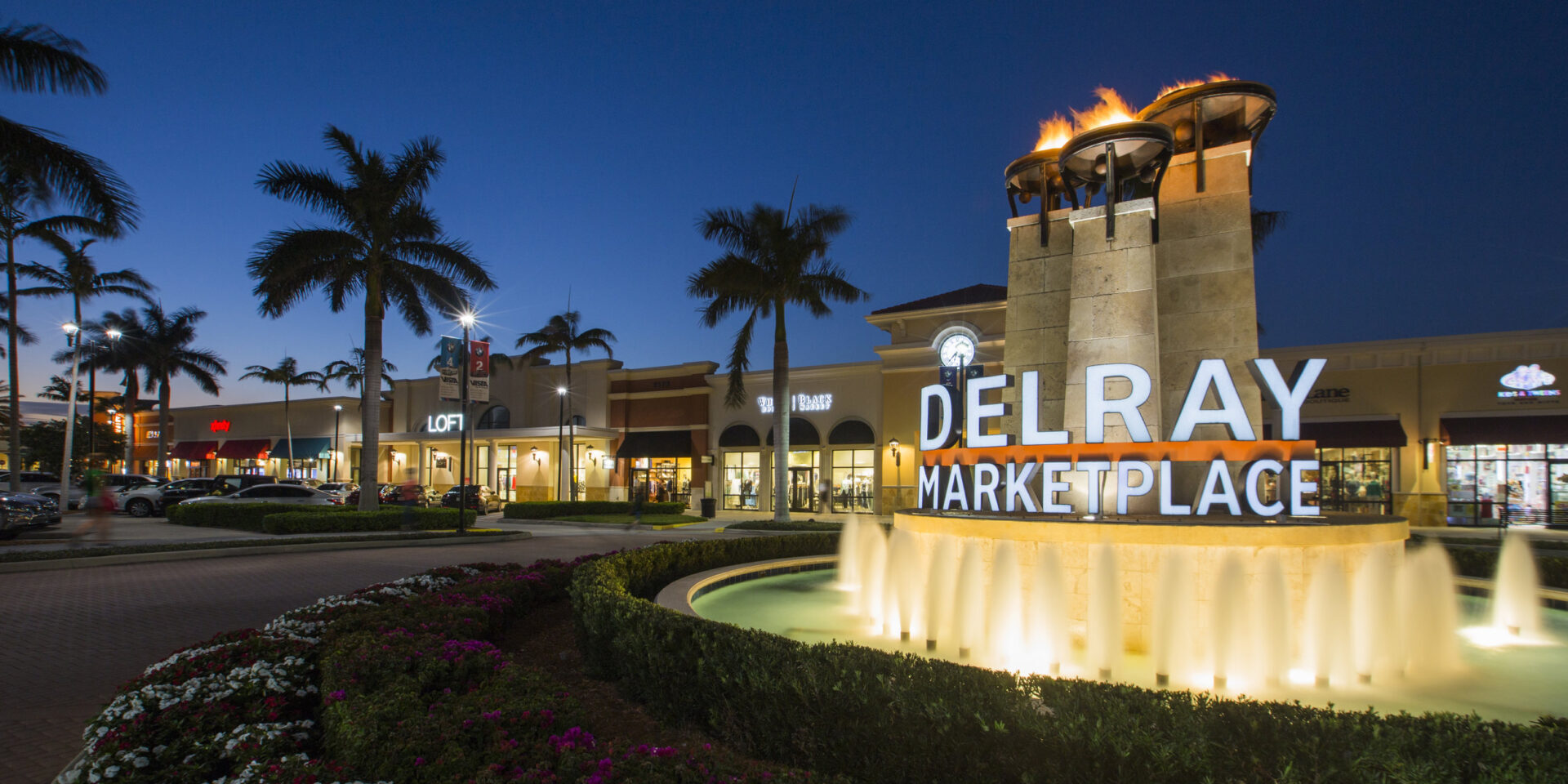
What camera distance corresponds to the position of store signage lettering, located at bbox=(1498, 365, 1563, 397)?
26891mm

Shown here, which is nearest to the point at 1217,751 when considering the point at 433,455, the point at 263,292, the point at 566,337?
the point at 263,292

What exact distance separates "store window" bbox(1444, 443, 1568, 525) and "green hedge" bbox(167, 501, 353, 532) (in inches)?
1555

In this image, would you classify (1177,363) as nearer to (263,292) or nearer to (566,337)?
(263,292)

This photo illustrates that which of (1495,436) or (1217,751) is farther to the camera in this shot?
(1495,436)

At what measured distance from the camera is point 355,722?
4.79 meters

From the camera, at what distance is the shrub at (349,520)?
75.0ft

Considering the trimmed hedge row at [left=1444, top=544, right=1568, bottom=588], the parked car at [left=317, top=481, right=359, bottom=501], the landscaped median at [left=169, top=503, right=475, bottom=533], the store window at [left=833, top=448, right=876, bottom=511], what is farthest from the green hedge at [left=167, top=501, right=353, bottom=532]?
the trimmed hedge row at [left=1444, top=544, right=1568, bottom=588]

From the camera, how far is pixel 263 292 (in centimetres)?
2341

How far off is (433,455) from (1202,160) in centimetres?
4728

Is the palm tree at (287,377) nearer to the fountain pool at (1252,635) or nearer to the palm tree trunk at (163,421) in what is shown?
the palm tree trunk at (163,421)

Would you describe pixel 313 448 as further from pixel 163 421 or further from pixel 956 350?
pixel 956 350

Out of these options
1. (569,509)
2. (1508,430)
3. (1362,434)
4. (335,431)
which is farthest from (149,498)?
(1508,430)

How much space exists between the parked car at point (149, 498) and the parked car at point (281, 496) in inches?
182

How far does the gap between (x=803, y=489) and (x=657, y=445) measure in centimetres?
850
